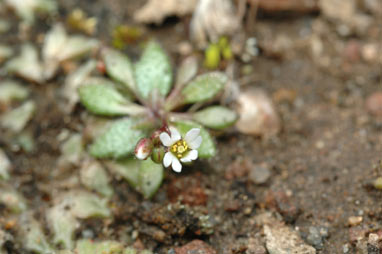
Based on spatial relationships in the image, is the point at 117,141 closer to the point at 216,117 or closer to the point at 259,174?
the point at 216,117

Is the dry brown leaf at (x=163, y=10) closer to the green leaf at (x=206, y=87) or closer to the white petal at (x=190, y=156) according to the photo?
the green leaf at (x=206, y=87)

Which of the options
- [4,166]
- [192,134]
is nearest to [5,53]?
[4,166]

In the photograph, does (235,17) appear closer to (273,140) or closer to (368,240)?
(273,140)

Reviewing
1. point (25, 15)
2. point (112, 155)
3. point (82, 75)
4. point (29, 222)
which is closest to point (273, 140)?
point (112, 155)

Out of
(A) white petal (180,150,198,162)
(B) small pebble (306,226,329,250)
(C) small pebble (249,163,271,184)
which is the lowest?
(B) small pebble (306,226,329,250)

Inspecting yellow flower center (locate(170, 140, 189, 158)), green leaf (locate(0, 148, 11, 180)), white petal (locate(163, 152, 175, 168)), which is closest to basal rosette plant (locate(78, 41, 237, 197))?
yellow flower center (locate(170, 140, 189, 158))

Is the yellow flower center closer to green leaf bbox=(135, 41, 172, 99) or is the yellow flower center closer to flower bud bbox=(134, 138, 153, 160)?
flower bud bbox=(134, 138, 153, 160)

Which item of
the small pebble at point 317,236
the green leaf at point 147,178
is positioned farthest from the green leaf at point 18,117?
the small pebble at point 317,236
